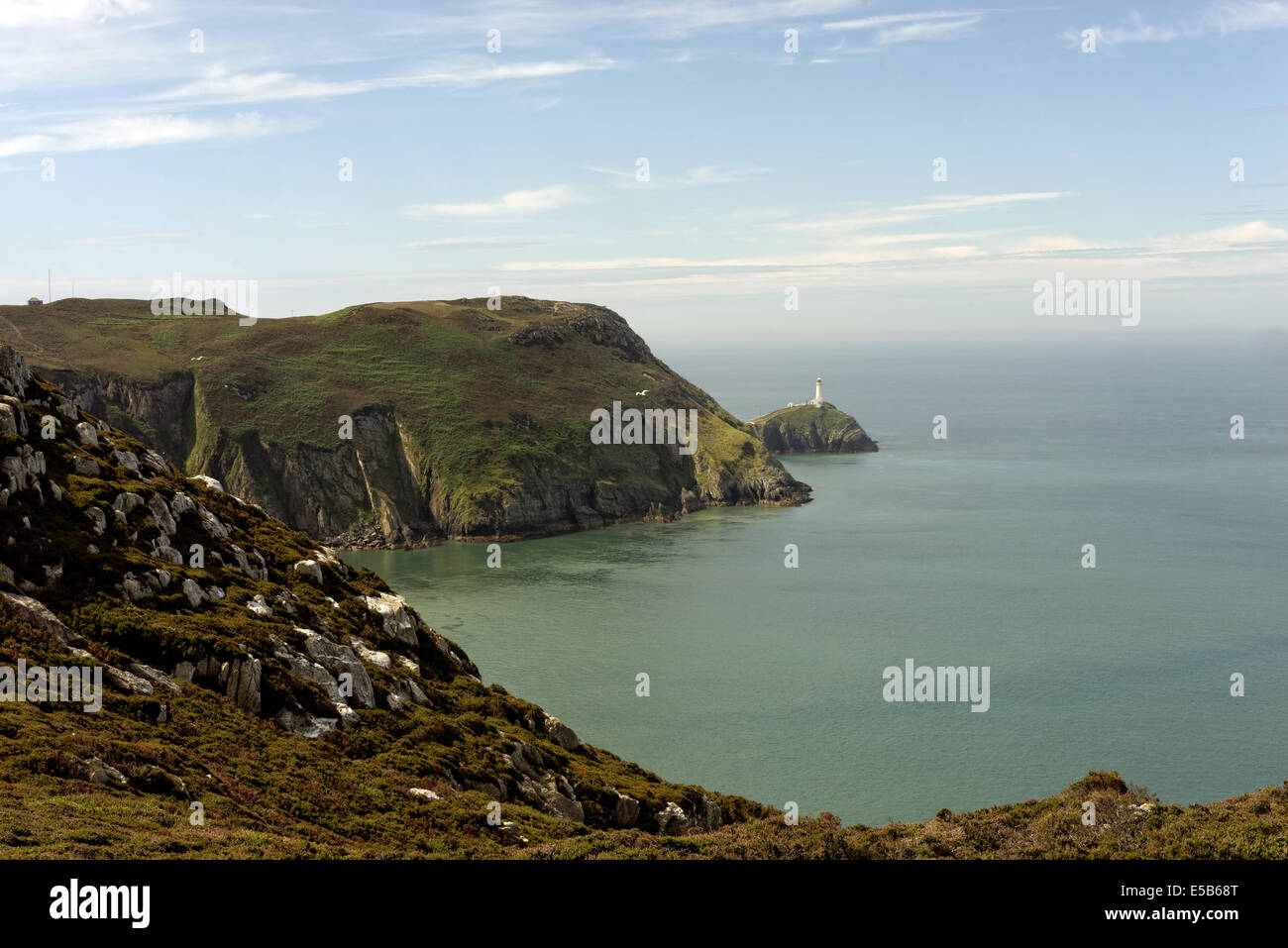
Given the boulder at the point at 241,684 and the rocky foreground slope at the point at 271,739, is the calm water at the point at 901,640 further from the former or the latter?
the boulder at the point at 241,684

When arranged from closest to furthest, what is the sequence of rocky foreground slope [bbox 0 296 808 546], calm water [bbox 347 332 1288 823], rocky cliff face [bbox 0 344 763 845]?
1. rocky cliff face [bbox 0 344 763 845]
2. calm water [bbox 347 332 1288 823]
3. rocky foreground slope [bbox 0 296 808 546]

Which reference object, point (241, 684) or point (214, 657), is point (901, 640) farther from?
point (214, 657)

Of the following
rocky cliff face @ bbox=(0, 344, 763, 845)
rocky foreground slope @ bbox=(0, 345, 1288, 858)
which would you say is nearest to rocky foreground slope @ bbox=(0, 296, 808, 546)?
rocky cliff face @ bbox=(0, 344, 763, 845)

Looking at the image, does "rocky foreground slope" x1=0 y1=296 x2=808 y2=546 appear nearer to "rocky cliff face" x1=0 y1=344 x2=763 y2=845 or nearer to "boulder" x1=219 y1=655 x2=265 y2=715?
"rocky cliff face" x1=0 y1=344 x2=763 y2=845
